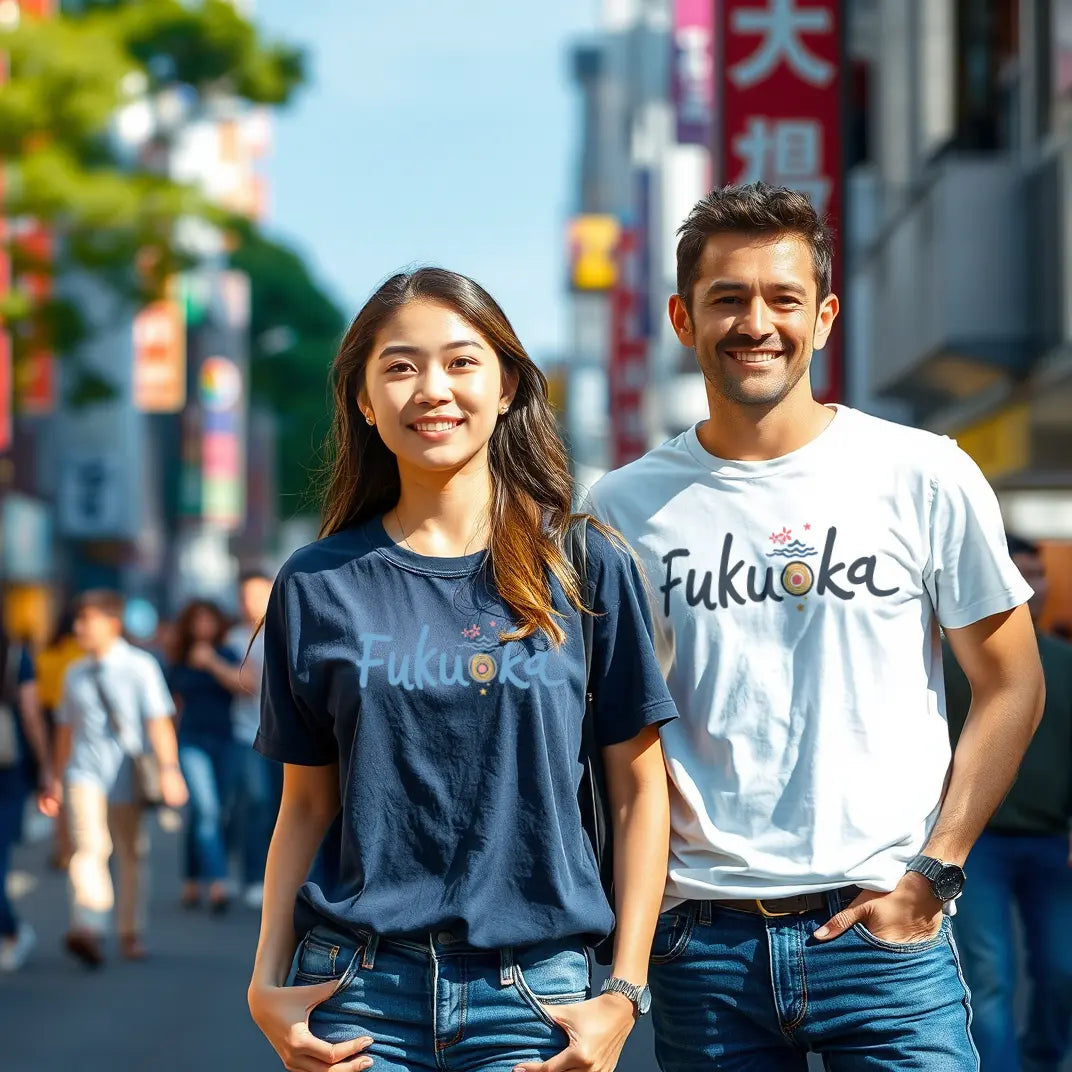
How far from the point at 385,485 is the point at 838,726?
0.82m

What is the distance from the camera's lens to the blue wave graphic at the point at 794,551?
342 cm

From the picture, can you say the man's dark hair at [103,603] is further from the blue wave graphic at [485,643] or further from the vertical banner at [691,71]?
the vertical banner at [691,71]

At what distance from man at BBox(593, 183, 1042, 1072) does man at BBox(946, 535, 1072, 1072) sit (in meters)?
2.50

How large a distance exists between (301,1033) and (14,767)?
7.61 metres

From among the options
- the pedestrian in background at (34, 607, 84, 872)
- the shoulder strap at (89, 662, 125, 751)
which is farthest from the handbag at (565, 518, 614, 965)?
the pedestrian in background at (34, 607, 84, 872)

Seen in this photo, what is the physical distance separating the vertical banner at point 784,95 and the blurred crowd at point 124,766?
12.4 feet

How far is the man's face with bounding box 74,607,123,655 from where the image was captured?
1074 centimetres

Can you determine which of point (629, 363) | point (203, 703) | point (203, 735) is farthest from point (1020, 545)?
point (629, 363)

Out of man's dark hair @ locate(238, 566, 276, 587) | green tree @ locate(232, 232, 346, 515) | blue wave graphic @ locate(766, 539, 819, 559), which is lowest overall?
man's dark hair @ locate(238, 566, 276, 587)

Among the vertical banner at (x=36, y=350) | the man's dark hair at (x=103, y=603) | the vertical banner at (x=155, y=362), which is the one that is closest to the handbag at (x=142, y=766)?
the man's dark hair at (x=103, y=603)

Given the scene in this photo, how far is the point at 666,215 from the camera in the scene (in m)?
40.8

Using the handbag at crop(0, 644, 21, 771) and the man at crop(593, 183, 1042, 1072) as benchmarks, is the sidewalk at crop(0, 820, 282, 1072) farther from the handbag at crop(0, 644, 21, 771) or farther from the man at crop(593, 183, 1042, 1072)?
the man at crop(593, 183, 1042, 1072)

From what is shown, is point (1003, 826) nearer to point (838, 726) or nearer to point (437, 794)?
point (838, 726)

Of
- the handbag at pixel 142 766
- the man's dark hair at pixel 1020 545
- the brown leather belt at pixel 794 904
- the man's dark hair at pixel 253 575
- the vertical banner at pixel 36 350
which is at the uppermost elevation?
the vertical banner at pixel 36 350
